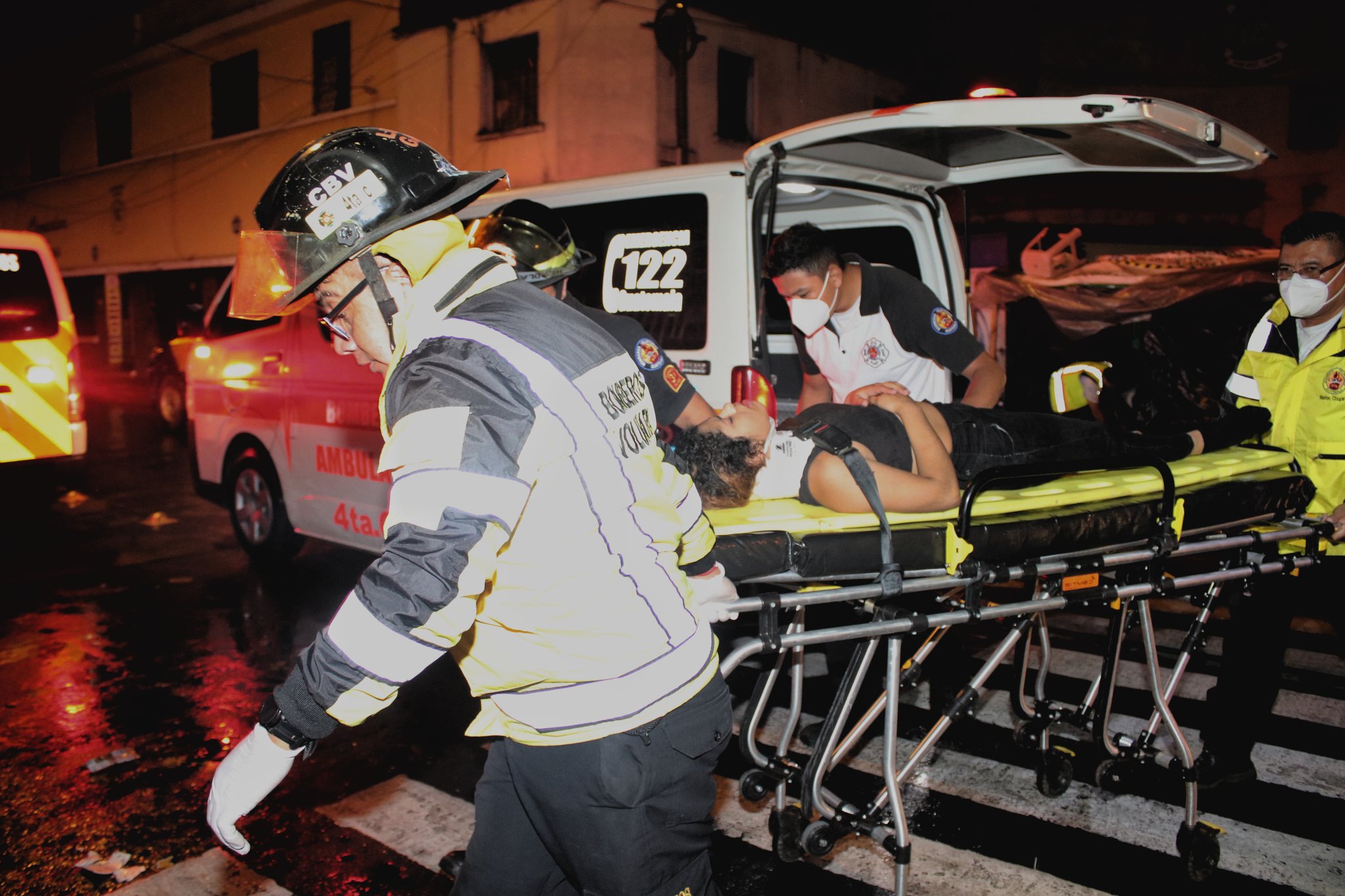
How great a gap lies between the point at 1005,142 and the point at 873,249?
1463 mm

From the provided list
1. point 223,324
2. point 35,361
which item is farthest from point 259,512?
point 35,361

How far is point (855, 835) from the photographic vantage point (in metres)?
3.25

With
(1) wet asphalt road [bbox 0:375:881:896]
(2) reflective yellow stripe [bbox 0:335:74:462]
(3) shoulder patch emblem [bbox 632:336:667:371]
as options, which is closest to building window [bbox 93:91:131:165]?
(2) reflective yellow stripe [bbox 0:335:74:462]

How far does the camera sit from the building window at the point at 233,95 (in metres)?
21.8

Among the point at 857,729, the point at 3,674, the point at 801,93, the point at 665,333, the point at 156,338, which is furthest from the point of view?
the point at 156,338

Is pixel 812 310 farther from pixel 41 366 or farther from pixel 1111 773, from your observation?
pixel 41 366

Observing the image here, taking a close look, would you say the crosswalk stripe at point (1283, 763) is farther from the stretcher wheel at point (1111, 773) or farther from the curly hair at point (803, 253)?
the curly hair at point (803, 253)

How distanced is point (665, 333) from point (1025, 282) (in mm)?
6684

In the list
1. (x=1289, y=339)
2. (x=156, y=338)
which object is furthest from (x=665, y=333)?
(x=156, y=338)

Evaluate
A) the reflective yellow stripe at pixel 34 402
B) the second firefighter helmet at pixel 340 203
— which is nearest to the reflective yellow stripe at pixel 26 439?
the reflective yellow stripe at pixel 34 402

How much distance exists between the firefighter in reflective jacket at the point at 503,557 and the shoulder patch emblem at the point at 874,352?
108 inches

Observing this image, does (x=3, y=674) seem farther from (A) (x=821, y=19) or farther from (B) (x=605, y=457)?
(A) (x=821, y=19)

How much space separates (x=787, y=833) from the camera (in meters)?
2.98

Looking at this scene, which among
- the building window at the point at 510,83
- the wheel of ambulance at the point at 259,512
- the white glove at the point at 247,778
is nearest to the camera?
the white glove at the point at 247,778
